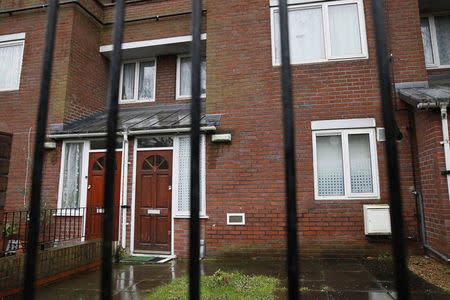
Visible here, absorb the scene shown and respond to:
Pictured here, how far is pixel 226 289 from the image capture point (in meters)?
4.77

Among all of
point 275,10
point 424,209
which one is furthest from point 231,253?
point 275,10

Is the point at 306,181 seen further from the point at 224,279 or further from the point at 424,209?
the point at 224,279

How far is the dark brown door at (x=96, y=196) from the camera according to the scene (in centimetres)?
851

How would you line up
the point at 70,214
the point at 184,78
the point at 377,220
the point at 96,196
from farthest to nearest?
the point at 184,78, the point at 96,196, the point at 70,214, the point at 377,220

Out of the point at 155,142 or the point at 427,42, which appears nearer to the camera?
the point at 155,142

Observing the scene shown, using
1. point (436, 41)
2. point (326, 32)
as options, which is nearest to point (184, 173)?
point (326, 32)

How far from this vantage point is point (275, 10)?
27.6 feet

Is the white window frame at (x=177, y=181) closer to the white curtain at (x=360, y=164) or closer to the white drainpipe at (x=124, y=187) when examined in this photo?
the white drainpipe at (x=124, y=187)

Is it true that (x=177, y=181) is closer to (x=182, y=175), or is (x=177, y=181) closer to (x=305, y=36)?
(x=182, y=175)

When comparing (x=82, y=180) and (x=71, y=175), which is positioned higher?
(x=71, y=175)

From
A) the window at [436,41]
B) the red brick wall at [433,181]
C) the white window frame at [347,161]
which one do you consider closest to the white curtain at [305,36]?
the white window frame at [347,161]

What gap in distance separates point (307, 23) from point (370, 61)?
5.83 ft

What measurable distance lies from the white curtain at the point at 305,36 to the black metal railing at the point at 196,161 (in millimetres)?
7202

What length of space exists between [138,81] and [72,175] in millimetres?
3811
